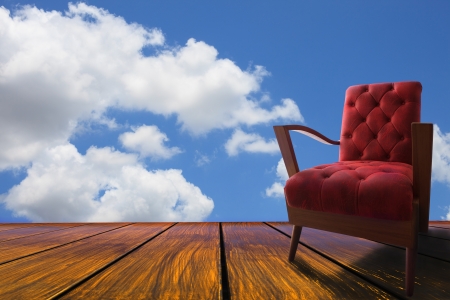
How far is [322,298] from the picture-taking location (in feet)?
2.48

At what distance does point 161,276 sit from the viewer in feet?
3.05

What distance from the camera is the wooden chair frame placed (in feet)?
2.81

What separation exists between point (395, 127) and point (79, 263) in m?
1.39

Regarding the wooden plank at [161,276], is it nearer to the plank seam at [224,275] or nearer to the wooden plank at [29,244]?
the plank seam at [224,275]

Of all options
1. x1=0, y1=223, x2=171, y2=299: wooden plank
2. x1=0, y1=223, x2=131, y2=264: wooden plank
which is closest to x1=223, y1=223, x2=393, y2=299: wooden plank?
x1=0, y1=223, x2=171, y2=299: wooden plank

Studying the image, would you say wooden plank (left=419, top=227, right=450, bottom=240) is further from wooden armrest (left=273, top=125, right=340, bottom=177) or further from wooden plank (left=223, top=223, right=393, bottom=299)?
wooden armrest (left=273, top=125, right=340, bottom=177)

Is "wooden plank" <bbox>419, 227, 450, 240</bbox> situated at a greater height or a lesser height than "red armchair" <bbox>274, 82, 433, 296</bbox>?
lesser

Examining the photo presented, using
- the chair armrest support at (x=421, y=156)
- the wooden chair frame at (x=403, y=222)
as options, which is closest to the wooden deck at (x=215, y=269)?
the wooden chair frame at (x=403, y=222)

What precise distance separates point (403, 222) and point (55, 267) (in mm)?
1019

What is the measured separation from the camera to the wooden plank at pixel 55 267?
837 mm

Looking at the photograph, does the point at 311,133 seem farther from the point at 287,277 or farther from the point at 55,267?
the point at 55,267

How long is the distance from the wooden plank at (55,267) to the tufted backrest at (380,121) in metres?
1.10

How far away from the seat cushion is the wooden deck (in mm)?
187

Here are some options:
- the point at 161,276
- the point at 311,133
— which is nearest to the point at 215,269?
the point at 161,276
